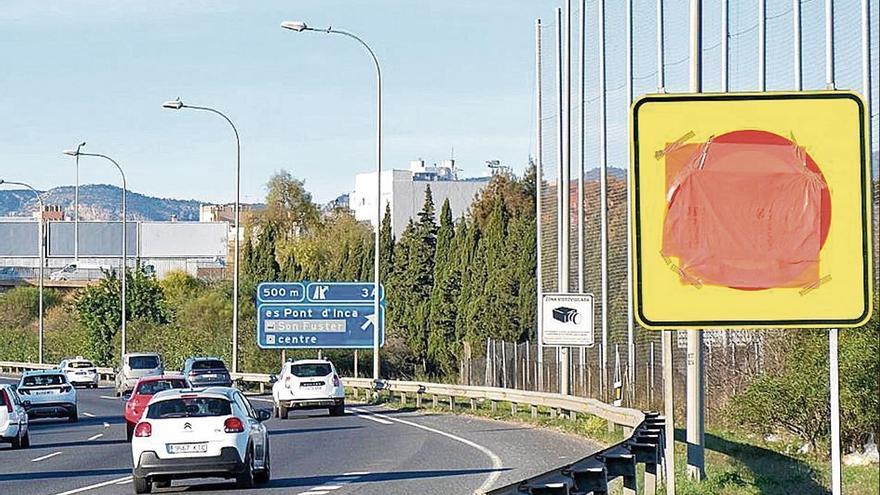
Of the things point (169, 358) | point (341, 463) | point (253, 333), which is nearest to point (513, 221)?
point (253, 333)

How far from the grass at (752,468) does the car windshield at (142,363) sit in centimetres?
3501

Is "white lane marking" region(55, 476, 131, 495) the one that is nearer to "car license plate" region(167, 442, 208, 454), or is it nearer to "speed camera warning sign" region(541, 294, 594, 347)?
"car license plate" region(167, 442, 208, 454)

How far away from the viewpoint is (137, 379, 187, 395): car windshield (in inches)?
1452

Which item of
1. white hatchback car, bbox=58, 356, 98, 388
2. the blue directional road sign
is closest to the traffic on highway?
the blue directional road sign

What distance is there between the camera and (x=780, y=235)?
7.13 m

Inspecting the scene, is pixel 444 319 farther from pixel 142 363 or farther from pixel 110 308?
pixel 110 308

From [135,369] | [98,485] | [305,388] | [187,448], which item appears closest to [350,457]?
[98,485]

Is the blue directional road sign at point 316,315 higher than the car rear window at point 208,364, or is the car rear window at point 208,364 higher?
the blue directional road sign at point 316,315

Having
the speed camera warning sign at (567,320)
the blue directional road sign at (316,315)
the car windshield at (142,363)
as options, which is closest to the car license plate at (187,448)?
the speed camera warning sign at (567,320)

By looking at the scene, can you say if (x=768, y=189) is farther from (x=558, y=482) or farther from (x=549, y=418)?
(x=549, y=418)

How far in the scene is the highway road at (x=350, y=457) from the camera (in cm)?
2159

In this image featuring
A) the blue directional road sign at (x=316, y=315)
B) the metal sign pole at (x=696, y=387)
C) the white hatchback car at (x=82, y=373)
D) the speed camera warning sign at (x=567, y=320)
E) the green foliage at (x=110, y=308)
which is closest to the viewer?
the metal sign pole at (x=696, y=387)

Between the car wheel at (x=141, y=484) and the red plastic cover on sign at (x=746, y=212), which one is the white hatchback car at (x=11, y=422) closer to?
the car wheel at (x=141, y=484)

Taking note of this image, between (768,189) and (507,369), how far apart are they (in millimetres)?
44433
